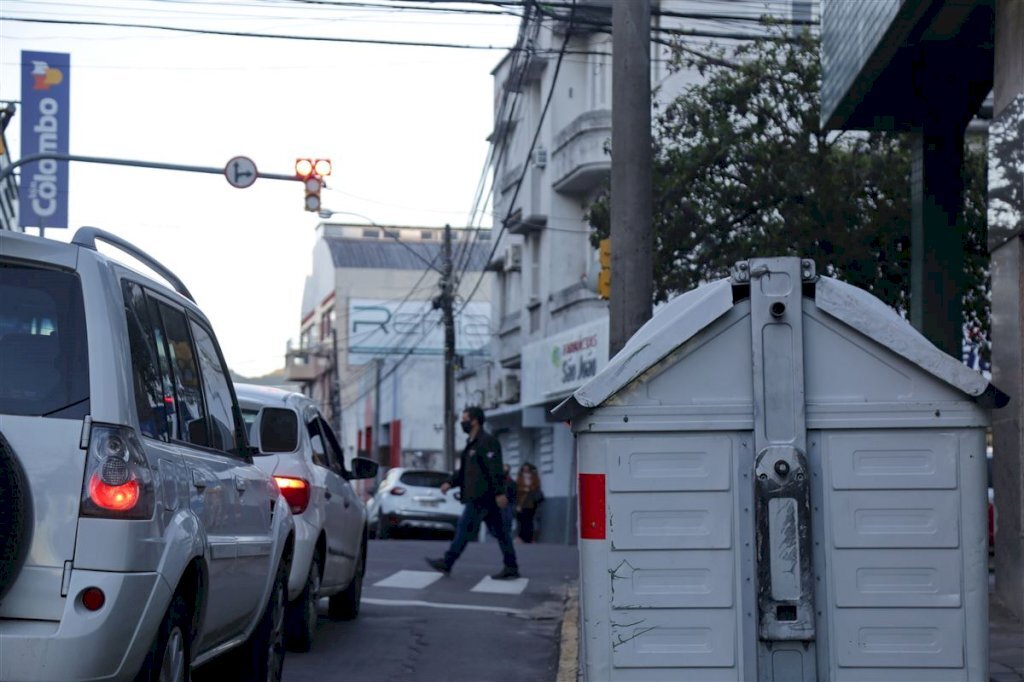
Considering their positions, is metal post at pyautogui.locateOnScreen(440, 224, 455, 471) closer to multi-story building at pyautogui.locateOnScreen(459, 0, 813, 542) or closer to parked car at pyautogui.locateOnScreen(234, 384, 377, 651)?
multi-story building at pyautogui.locateOnScreen(459, 0, 813, 542)

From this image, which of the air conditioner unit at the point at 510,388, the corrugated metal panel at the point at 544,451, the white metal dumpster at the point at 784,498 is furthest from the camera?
the air conditioner unit at the point at 510,388

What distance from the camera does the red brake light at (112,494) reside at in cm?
471

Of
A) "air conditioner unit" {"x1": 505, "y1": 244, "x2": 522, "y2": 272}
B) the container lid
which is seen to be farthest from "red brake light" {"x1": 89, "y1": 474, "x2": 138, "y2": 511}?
"air conditioner unit" {"x1": 505, "y1": 244, "x2": 522, "y2": 272}

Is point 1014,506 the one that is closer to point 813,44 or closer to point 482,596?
point 482,596

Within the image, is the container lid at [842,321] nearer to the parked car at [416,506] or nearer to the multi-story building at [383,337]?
the parked car at [416,506]

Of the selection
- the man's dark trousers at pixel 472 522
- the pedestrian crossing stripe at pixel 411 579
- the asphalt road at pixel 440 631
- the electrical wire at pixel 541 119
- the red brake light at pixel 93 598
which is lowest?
the asphalt road at pixel 440 631

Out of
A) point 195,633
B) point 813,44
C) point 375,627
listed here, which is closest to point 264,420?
point 195,633

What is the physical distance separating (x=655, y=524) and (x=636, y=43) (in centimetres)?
740

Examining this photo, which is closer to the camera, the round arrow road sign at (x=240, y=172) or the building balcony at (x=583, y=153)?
the round arrow road sign at (x=240, y=172)

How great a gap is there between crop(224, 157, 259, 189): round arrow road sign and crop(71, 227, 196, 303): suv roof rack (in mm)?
15226

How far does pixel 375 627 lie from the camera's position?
1134cm

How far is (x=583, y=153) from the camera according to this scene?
30000 millimetres

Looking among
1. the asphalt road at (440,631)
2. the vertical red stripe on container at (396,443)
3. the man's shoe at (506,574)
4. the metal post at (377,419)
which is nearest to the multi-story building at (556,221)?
the man's shoe at (506,574)

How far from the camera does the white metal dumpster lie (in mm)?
5227
